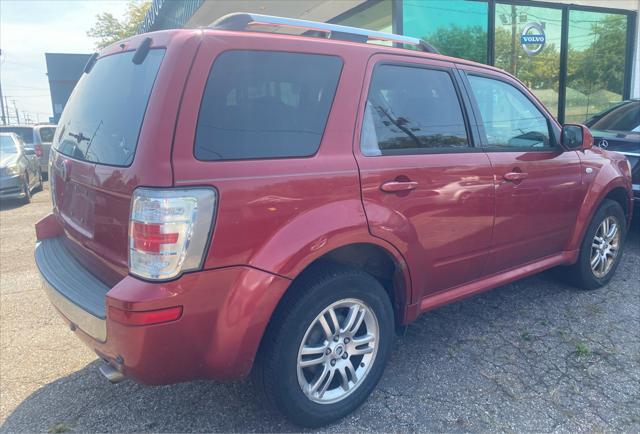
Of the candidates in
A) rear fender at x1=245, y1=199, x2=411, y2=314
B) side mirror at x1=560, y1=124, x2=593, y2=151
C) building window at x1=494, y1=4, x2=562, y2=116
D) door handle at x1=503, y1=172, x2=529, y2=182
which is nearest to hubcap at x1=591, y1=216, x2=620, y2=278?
side mirror at x1=560, y1=124, x2=593, y2=151

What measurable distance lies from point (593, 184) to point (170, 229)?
344 cm

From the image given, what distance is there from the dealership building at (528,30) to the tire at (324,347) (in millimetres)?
6648

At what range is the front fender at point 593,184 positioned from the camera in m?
3.97

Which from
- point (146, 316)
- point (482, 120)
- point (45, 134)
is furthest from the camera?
point (45, 134)

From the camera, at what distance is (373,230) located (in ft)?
8.39

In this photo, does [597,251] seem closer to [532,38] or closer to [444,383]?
[444,383]

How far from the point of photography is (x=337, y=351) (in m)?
2.60

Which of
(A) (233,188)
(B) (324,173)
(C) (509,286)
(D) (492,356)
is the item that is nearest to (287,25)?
(B) (324,173)

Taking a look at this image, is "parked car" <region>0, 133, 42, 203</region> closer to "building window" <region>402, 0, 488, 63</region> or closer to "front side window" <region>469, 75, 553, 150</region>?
"building window" <region>402, 0, 488, 63</region>

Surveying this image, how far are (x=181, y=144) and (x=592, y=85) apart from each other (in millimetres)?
10889

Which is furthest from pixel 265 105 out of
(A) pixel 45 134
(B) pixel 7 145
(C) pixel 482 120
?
(A) pixel 45 134

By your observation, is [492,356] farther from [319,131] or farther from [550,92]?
[550,92]

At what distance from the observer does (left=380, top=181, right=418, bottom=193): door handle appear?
2.62 m

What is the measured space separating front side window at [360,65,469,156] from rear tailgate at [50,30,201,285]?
1.02m
